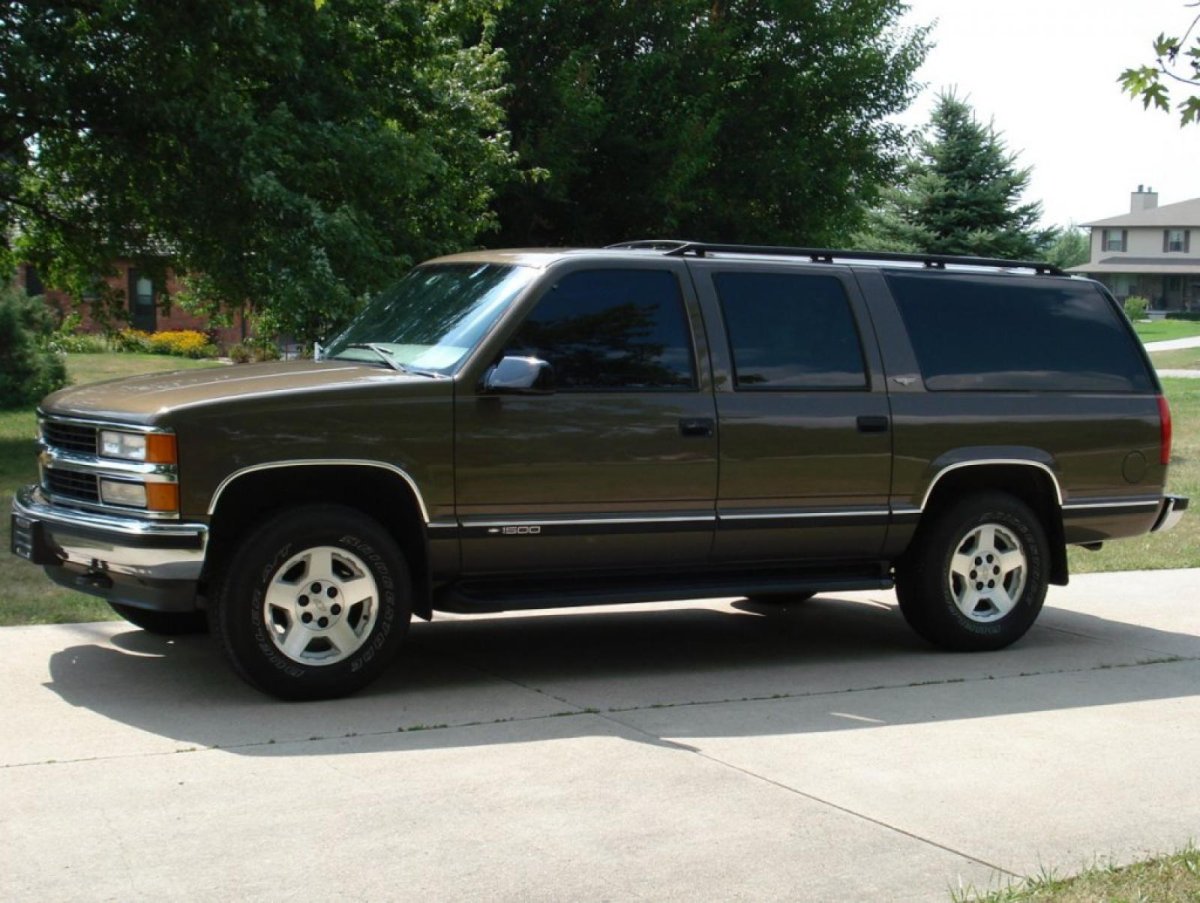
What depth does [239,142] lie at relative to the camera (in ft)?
57.5

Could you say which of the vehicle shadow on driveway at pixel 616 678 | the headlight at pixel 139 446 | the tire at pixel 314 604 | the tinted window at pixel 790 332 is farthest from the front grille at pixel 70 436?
the tinted window at pixel 790 332

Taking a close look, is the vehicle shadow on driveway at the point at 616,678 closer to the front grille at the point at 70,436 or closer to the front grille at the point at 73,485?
the front grille at the point at 73,485

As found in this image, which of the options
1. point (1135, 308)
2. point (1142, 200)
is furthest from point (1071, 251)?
point (1135, 308)

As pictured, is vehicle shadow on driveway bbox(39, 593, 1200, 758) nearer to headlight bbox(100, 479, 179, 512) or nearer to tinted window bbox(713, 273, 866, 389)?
headlight bbox(100, 479, 179, 512)

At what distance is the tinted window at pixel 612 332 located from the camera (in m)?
7.43

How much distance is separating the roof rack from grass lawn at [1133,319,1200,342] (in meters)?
57.3

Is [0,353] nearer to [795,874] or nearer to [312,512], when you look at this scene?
[312,512]

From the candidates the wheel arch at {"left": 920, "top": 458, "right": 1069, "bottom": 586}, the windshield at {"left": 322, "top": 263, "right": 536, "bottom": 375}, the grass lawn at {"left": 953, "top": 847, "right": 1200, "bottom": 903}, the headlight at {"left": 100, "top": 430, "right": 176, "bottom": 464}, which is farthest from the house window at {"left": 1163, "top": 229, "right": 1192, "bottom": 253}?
the grass lawn at {"left": 953, "top": 847, "right": 1200, "bottom": 903}

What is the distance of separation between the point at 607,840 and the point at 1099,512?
4.68 meters

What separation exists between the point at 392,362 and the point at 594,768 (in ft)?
7.85

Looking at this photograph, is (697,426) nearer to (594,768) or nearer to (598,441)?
(598,441)

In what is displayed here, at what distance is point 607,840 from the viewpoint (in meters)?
5.15

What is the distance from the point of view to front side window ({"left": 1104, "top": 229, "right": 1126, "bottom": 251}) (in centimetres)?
9419

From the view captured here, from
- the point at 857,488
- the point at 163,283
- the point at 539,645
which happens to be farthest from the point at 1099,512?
the point at 163,283
